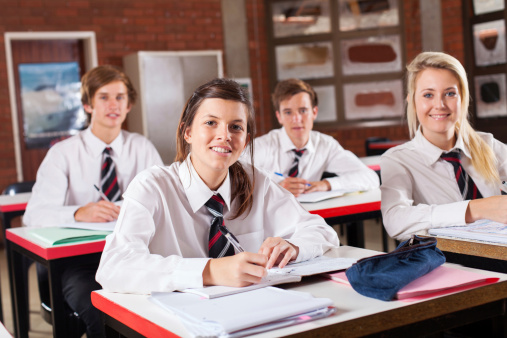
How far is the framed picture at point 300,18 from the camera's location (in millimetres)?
7242

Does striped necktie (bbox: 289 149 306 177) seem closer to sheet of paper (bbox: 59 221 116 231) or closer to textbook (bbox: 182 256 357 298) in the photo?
sheet of paper (bbox: 59 221 116 231)

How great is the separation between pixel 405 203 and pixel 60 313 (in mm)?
1249

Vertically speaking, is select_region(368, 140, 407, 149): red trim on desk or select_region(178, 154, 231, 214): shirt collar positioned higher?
select_region(178, 154, 231, 214): shirt collar

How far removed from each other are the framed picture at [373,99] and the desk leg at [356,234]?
4210 millimetres

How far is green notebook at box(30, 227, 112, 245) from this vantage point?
7.13 feet

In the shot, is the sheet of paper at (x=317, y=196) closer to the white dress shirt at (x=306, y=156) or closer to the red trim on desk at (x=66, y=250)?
the white dress shirt at (x=306, y=156)

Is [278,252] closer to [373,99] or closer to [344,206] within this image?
[344,206]

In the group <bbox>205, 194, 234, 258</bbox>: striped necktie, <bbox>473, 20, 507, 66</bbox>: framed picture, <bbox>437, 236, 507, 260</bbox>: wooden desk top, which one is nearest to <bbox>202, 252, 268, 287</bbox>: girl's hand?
<bbox>205, 194, 234, 258</bbox>: striped necktie

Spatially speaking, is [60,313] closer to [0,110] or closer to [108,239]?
[108,239]

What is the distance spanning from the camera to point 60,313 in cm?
218

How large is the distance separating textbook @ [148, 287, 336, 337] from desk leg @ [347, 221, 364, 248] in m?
1.88

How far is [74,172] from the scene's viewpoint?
9.84ft

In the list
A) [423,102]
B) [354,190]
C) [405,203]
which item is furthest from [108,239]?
[354,190]

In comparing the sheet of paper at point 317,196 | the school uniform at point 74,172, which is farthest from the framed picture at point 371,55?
the school uniform at point 74,172
